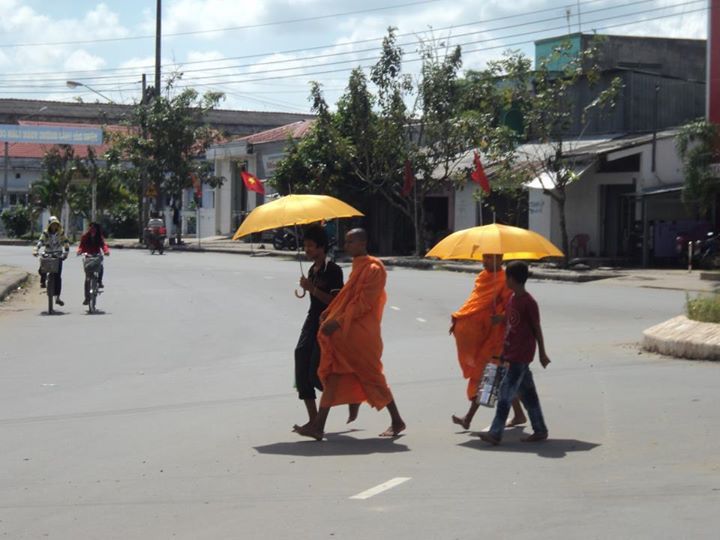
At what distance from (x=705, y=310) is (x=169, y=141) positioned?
42818mm

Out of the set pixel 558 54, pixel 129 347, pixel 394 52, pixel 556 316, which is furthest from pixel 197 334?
pixel 394 52

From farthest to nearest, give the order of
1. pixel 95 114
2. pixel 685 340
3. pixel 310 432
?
1. pixel 95 114
2. pixel 685 340
3. pixel 310 432

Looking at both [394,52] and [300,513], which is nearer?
[300,513]

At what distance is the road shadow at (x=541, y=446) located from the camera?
856 cm

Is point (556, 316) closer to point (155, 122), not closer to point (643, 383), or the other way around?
point (643, 383)

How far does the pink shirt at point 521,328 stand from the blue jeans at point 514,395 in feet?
0.25

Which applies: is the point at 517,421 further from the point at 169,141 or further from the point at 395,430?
the point at 169,141

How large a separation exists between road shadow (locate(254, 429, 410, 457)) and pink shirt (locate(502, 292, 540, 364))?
3.61ft

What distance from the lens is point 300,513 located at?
6.77m

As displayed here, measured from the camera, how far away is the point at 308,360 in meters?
9.32

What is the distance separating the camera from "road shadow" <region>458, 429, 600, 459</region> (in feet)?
28.1

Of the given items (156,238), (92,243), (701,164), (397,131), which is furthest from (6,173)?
(92,243)

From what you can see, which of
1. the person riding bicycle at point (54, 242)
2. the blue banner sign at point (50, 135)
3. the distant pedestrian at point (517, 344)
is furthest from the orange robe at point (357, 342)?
the blue banner sign at point (50, 135)

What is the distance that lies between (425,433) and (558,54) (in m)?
26.3
